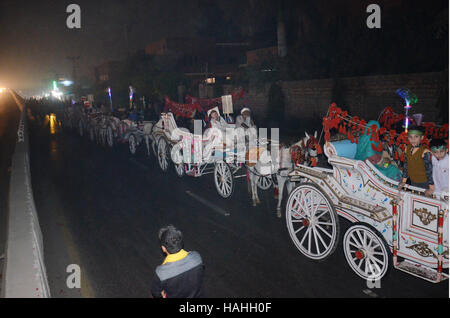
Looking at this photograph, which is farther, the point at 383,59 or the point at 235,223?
the point at 383,59

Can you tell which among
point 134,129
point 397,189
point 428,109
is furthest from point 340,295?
point 428,109

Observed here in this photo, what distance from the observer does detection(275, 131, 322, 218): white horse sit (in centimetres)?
628

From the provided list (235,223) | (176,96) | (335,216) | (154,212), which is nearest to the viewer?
(335,216)

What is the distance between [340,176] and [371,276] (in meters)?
1.36

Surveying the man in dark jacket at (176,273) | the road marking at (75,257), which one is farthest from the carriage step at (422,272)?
the road marking at (75,257)

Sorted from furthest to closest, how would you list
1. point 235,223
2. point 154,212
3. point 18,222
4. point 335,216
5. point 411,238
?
point 154,212 < point 235,223 < point 18,222 < point 335,216 < point 411,238

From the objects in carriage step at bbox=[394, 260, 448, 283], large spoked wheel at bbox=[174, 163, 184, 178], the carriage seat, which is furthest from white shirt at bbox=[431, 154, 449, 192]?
large spoked wheel at bbox=[174, 163, 184, 178]

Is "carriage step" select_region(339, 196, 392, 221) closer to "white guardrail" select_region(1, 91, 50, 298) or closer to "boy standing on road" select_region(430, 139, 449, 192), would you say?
"boy standing on road" select_region(430, 139, 449, 192)

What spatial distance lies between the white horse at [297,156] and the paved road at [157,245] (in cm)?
84

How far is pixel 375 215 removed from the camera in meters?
4.71

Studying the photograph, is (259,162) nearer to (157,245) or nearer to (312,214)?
(312,214)
